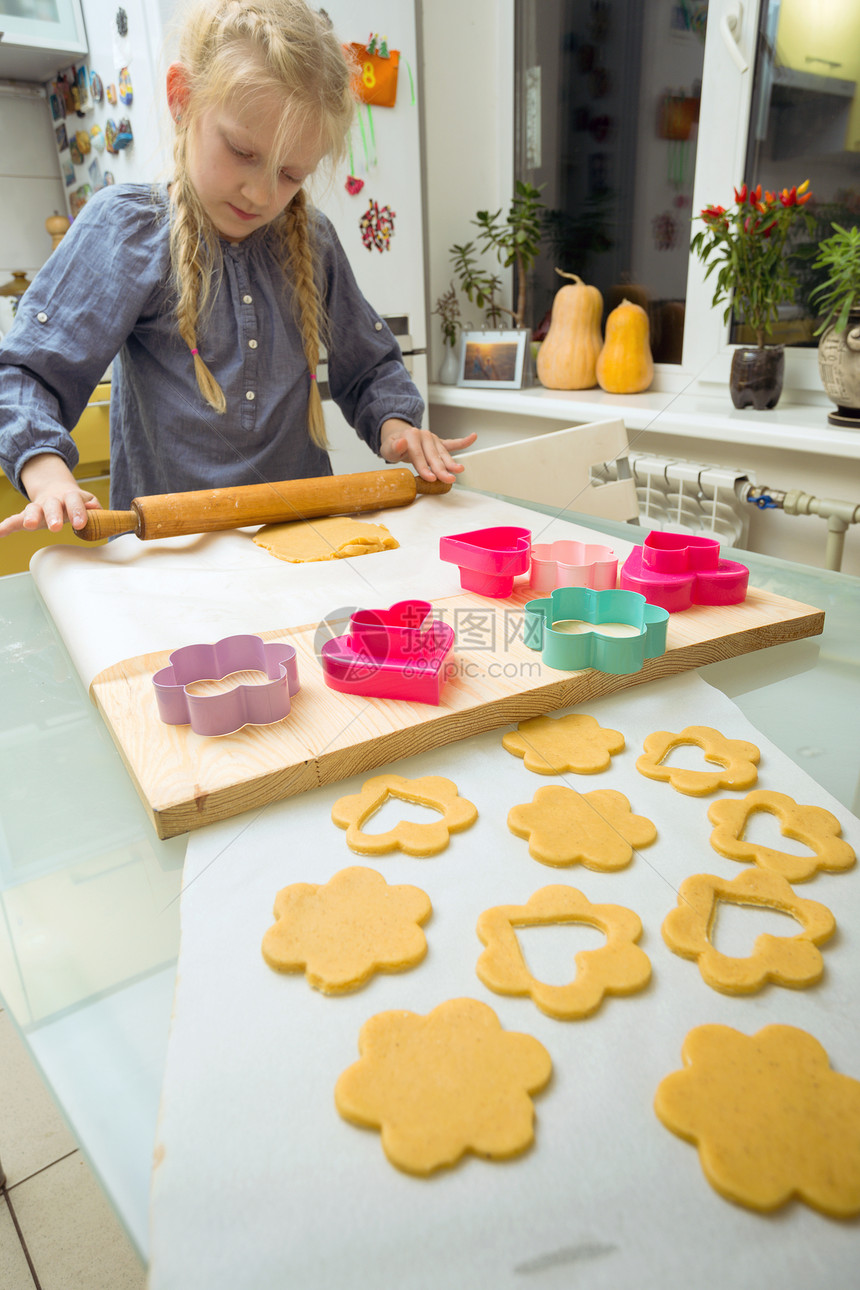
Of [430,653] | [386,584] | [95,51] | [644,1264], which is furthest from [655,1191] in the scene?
[95,51]

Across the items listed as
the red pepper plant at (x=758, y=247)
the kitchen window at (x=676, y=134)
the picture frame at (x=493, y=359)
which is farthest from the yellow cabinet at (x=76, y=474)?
the red pepper plant at (x=758, y=247)

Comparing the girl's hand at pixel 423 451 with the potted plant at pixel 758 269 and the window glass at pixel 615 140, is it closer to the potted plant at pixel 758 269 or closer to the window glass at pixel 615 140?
the potted plant at pixel 758 269

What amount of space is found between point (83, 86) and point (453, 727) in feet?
7.51

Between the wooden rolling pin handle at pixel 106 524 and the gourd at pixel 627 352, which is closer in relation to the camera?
the wooden rolling pin handle at pixel 106 524

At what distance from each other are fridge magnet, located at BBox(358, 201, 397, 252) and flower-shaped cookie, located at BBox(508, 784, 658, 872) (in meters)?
1.94

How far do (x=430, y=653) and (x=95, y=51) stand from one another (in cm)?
215

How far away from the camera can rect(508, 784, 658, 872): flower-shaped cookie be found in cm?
48

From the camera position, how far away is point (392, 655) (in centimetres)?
68

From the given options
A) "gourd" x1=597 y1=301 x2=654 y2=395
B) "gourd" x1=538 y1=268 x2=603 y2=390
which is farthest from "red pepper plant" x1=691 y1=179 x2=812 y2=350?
"gourd" x1=538 y1=268 x2=603 y2=390

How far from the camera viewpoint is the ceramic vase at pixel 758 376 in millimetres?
1665

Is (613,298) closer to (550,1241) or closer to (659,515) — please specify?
(659,515)

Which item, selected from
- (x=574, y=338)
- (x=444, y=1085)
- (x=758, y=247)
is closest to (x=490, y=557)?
(x=444, y=1085)

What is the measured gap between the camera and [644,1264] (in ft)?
0.92

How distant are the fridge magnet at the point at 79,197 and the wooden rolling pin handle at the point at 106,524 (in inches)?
65.5
